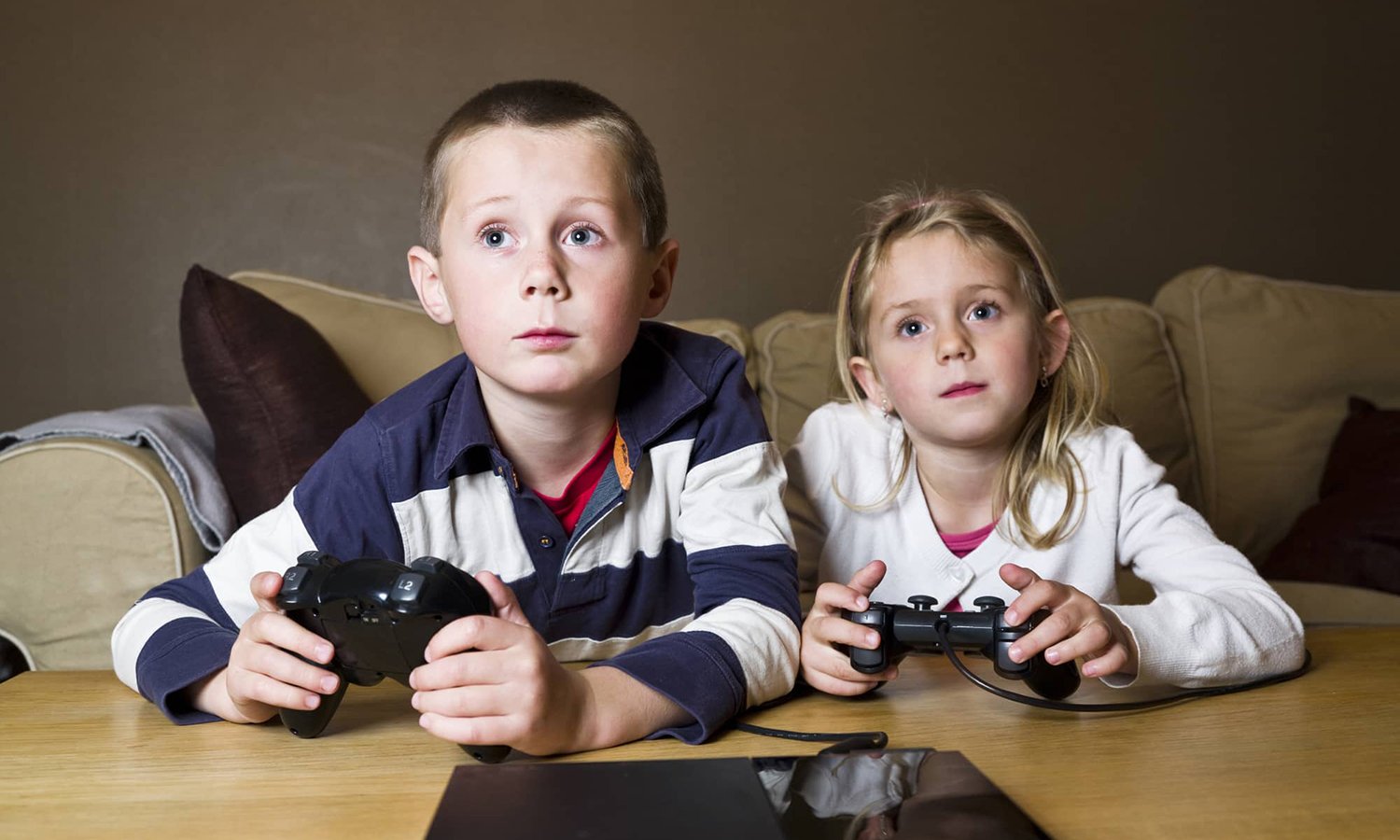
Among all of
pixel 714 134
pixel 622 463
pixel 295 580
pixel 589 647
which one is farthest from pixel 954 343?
pixel 714 134

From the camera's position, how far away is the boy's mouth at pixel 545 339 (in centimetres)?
87

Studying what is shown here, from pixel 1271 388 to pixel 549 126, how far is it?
160 centimetres

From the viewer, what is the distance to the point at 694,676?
735mm

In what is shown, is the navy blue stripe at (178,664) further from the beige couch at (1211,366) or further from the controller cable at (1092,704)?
the beige couch at (1211,366)

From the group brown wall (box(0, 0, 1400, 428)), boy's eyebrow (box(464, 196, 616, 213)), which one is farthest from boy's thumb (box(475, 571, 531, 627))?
brown wall (box(0, 0, 1400, 428))

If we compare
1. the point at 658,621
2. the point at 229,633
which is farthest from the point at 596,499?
the point at 229,633

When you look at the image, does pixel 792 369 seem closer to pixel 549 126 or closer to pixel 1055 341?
pixel 1055 341

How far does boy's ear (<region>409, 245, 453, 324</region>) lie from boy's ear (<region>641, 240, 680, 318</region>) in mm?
176

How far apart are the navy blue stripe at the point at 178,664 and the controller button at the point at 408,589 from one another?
210 millimetres

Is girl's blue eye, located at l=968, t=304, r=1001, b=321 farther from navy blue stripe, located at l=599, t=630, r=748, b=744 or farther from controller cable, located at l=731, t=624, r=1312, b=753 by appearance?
navy blue stripe, located at l=599, t=630, r=748, b=744

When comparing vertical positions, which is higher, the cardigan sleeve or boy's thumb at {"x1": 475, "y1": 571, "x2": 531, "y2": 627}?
boy's thumb at {"x1": 475, "y1": 571, "x2": 531, "y2": 627}

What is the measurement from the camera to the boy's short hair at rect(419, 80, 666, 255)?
3.03 feet

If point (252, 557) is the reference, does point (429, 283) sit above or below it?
above

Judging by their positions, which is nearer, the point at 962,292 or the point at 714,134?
the point at 962,292
